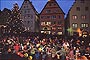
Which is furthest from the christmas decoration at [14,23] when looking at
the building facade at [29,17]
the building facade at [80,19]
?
the building facade at [80,19]

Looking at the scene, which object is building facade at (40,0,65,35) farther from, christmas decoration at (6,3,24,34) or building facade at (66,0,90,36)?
christmas decoration at (6,3,24,34)

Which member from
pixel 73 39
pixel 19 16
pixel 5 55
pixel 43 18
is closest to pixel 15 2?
pixel 19 16

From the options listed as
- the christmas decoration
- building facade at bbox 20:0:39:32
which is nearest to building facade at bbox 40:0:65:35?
building facade at bbox 20:0:39:32

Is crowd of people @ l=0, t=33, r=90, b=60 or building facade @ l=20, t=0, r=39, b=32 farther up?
building facade @ l=20, t=0, r=39, b=32

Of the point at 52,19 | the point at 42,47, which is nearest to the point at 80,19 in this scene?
the point at 52,19

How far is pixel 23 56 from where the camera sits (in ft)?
8.77

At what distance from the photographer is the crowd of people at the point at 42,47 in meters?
2.65

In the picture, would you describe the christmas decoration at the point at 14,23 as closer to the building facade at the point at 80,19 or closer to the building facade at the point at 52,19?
the building facade at the point at 52,19

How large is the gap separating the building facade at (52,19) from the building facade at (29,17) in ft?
0.23

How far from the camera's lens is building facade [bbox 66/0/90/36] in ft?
8.59

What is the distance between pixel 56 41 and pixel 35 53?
28 centimetres

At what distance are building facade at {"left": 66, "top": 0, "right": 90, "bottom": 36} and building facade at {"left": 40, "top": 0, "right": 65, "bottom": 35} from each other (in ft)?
0.32

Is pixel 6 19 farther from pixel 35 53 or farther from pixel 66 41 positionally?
pixel 66 41

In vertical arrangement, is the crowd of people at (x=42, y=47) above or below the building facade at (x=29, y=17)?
below
